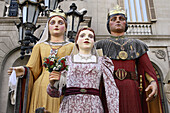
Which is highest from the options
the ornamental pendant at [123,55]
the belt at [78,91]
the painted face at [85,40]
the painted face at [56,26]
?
the painted face at [56,26]

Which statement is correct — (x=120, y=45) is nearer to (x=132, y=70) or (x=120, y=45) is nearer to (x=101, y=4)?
(x=132, y=70)

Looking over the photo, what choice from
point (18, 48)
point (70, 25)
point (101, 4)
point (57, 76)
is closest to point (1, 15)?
point (18, 48)

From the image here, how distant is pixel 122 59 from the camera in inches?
143

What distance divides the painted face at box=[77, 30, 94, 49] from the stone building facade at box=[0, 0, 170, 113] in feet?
18.3

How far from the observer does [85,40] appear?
3170 millimetres

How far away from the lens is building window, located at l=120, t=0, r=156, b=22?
10703 millimetres

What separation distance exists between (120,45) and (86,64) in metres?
0.97

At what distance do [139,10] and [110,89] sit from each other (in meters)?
8.80

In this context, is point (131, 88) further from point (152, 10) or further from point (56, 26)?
point (152, 10)

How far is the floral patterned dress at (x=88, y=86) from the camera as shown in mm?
2799

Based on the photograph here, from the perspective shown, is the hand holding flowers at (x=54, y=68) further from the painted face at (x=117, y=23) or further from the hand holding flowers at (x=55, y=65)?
the painted face at (x=117, y=23)

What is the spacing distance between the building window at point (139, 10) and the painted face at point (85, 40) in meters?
7.89

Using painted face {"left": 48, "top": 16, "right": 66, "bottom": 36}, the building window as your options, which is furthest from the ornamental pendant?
the building window

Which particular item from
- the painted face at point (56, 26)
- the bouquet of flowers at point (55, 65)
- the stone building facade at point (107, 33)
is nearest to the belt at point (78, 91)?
the bouquet of flowers at point (55, 65)
